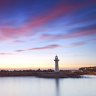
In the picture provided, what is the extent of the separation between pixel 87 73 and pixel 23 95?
129 feet

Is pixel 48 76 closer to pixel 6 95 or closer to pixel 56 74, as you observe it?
pixel 56 74

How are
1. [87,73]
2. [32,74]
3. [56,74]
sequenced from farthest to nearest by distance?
1. [87,73]
2. [32,74]
3. [56,74]

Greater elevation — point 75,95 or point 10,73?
point 10,73

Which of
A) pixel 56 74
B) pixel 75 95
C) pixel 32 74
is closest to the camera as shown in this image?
pixel 75 95

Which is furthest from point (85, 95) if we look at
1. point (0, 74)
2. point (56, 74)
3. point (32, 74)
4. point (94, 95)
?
point (0, 74)

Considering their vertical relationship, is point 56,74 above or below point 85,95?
above

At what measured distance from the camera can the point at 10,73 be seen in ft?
176

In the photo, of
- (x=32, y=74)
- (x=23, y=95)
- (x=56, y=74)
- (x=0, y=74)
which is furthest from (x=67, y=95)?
(x=0, y=74)

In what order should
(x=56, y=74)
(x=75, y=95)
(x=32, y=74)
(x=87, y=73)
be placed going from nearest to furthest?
1. (x=75, y=95)
2. (x=56, y=74)
3. (x=32, y=74)
4. (x=87, y=73)

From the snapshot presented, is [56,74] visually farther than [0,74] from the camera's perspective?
No

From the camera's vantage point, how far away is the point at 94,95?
18.5 m

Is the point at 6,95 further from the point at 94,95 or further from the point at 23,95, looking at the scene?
the point at 94,95

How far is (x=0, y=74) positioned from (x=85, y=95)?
38.2 metres

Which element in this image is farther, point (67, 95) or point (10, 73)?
point (10, 73)
